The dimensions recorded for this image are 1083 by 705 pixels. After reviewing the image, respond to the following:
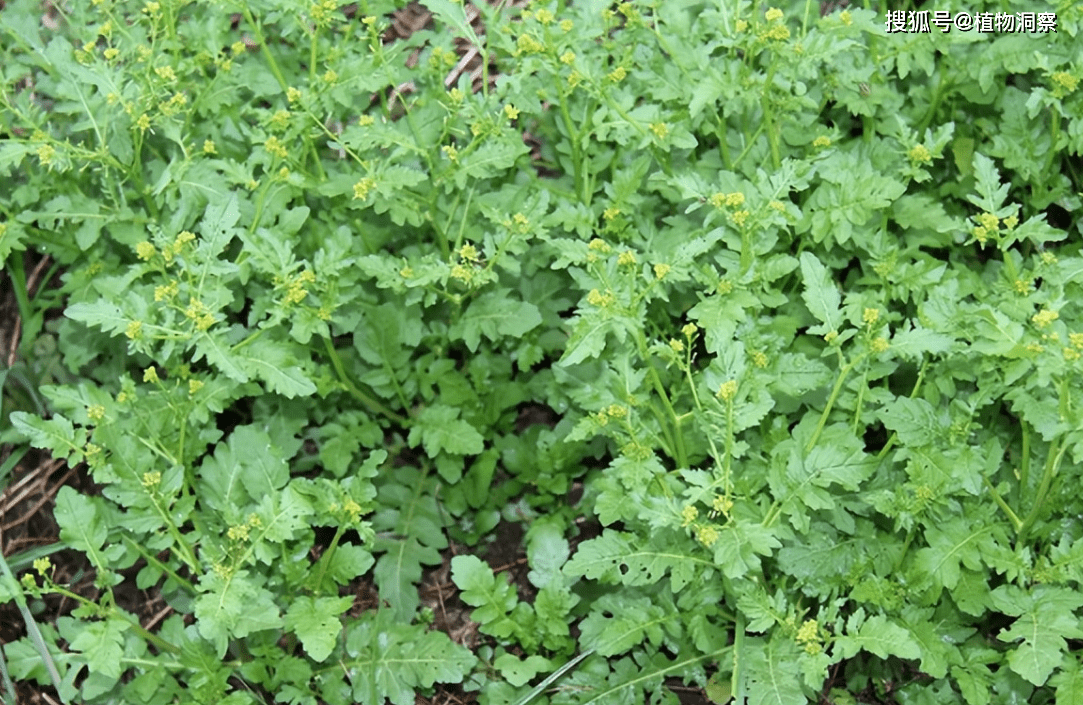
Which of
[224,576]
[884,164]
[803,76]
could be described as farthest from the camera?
[884,164]

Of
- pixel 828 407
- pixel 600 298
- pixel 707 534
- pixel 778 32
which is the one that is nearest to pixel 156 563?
pixel 600 298

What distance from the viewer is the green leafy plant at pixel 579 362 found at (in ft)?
10.8

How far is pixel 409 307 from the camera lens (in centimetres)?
409

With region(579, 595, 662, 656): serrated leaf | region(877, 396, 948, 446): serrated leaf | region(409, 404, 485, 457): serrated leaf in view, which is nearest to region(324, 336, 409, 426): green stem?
region(409, 404, 485, 457): serrated leaf

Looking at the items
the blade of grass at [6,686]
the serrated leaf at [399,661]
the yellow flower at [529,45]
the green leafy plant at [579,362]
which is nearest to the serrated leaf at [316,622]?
the green leafy plant at [579,362]

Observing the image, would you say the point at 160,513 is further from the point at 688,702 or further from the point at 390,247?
the point at 688,702

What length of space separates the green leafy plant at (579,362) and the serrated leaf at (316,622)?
0.01m

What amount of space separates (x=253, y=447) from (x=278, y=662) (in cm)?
71

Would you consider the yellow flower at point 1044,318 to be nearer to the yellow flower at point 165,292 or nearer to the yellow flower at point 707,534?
the yellow flower at point 707,534

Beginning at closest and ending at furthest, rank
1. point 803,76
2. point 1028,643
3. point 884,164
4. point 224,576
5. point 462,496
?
point 1028,643 < point 224,576 < point 803,76 < point 884,164 < point 462,496

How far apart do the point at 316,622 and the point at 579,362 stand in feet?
3.68

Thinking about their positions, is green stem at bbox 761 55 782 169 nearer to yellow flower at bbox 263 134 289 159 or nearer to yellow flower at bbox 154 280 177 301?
yellow flower at bbox 263 134 289 159

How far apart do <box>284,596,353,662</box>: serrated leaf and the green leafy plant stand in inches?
0.5

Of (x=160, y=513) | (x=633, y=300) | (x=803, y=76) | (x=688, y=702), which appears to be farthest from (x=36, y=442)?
(x=803, y=76)
